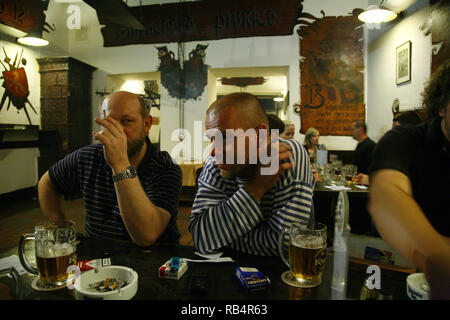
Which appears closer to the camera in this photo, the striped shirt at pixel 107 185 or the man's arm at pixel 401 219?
the man's arm at pixel 401 219

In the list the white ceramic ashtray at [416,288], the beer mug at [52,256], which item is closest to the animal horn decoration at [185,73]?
the beer mug at [52,256]

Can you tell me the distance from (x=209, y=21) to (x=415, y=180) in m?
5.33

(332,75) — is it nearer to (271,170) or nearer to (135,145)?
(135,145)

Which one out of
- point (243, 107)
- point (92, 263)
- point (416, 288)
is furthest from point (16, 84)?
point (416, 288)

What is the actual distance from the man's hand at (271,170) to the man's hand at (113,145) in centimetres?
50

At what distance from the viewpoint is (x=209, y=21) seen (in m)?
5.51

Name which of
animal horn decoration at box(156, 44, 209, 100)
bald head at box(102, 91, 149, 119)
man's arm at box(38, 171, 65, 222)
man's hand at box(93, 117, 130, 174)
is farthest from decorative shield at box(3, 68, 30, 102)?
man's hand at box(93, 117, 130, 174)

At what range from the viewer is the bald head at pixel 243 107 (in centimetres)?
94

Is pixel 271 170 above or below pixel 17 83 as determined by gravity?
Answer: below

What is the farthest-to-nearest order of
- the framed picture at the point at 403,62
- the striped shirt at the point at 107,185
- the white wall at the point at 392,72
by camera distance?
the framed picture at the point at 403,62 < the white wall at the point at 392,72 < the striped shirt at the point at 107,185

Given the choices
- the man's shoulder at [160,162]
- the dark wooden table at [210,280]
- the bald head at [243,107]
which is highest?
the bald head at [243,107]

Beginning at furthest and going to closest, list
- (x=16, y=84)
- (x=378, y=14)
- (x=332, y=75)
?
(x=16, y=84)
(x=332, y=75)
(x=378, y=14)

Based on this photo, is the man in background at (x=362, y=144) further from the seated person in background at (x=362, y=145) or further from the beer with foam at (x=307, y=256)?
the beer with foam at (x=307, y=256)

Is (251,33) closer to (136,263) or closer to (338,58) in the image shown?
(338,58)
